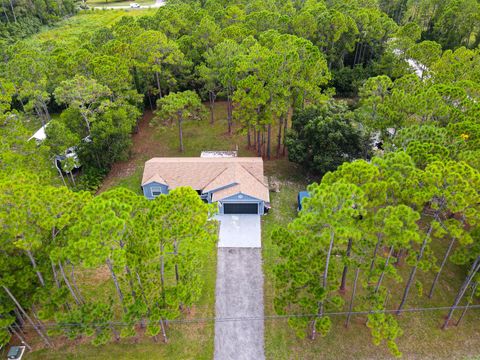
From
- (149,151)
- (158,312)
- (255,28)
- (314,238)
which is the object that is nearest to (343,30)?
(255,28)

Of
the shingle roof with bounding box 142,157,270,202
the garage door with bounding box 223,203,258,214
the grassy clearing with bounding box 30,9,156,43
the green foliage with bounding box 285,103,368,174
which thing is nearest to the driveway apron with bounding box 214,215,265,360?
the garage door with bounding box 223,203,258,214

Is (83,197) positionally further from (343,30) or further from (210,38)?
(343,30)

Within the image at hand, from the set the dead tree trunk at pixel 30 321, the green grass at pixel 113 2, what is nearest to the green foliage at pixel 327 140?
the dead tree trunk at pixel 30 321

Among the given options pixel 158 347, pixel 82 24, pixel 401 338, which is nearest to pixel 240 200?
pixel 158 347

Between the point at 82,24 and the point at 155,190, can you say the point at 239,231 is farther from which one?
the point at 82,24

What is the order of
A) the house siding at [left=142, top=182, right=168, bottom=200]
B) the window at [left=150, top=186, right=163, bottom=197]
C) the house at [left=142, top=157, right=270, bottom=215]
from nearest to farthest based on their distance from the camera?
the house at [left=142, top=157, right=270, bottom=215] < the house siding at [left=142, top=182, right=168, bottom=200] < the window at [left=150, top=186, right=163, bottom=197]

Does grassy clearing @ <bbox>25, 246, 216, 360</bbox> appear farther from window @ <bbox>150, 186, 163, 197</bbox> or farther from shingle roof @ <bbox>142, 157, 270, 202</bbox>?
window @ <bbox>150, 186, 163, 197</bbox>

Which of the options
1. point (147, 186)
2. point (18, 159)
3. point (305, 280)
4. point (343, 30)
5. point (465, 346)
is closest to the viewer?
point (305, 280)
